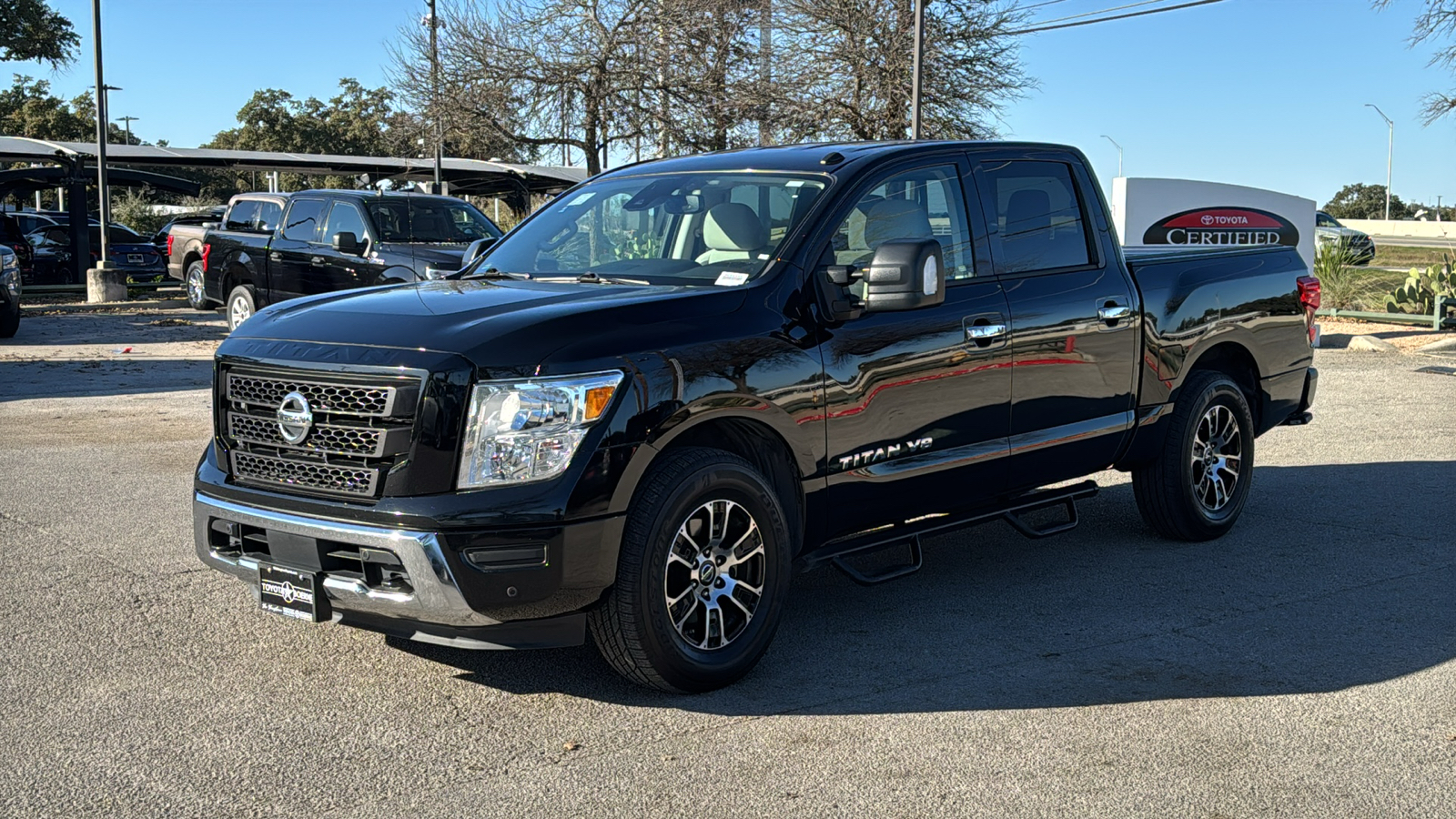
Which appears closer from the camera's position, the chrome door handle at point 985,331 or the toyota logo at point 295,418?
the toyota logo at point 295,418

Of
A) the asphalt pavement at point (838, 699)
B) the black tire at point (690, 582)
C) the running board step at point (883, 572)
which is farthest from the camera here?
the running board step at point (883, 572)

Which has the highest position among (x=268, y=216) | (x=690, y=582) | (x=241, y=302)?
(x=268, y=216)

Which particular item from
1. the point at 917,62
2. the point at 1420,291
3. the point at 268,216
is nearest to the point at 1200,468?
the point at 268,216

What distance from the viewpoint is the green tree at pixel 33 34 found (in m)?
40.4

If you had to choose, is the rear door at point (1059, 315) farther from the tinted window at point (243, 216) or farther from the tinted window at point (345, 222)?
the tinted window at point (243, 216)

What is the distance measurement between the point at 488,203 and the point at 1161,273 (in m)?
56.3

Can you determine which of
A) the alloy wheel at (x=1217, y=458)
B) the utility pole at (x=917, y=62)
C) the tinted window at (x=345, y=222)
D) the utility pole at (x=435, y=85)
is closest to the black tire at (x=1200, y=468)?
the alloy wheel at (x=1217, y=458)

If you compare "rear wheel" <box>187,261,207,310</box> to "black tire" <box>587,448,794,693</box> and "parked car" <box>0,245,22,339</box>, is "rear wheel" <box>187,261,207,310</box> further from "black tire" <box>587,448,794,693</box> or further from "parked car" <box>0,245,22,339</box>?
"black tire" <box>587,448,794,693</box>

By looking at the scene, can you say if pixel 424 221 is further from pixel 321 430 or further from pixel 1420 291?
pixel 1420 291

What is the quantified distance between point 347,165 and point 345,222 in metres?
21.7

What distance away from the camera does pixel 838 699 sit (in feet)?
15.9

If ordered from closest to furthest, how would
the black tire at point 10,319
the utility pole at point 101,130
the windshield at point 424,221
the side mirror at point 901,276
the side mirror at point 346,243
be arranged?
the side mirror at point 901,276
the side mirror at point 346,243
the windshield at point 424,221
the black tire at point 10,319
the utility pole at point 101,130

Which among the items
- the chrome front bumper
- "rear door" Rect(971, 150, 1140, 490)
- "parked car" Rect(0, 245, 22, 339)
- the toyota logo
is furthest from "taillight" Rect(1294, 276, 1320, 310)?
"parked car" Rect(0, 245, 22, 339)

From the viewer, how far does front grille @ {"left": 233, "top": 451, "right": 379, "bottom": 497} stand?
179 inches
